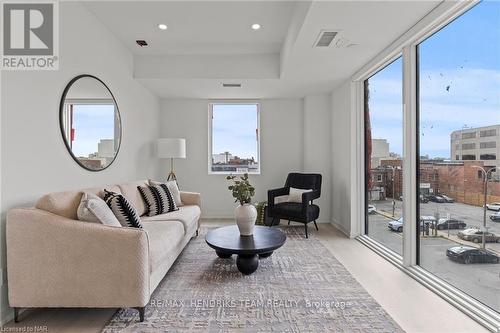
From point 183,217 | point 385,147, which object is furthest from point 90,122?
point 385,147

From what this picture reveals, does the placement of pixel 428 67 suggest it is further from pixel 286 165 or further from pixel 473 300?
pixel 286 165

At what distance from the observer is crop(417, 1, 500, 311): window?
6.77 ft

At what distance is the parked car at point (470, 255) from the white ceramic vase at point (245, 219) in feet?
6.02

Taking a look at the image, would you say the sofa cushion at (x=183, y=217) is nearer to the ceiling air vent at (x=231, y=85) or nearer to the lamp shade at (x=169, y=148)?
the lamp shade at (x=169, y=148)

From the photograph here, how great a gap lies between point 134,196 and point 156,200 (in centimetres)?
28

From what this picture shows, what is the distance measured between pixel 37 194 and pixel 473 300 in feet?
11.7

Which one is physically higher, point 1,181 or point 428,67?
point 428,67

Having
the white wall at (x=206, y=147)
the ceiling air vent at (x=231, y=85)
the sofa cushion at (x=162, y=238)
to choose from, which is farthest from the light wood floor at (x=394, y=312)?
the ceiling air vent at (x=231, y=85)

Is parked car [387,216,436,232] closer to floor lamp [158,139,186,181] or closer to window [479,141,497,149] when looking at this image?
window [479,141,497,149]

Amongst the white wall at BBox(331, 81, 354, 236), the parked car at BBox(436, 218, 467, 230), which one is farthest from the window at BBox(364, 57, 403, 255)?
the parked car at BBox(436, 218, 467, 230)

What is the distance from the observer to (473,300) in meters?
2.15

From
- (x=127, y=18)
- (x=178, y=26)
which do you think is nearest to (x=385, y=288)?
(x=178, y=26)

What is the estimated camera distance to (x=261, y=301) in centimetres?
227

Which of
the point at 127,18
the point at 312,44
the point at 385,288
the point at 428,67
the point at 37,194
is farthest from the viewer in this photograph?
the point at 127,18
